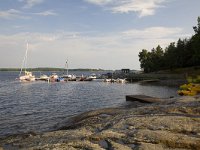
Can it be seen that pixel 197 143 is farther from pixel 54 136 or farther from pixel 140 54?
pixel 140 54

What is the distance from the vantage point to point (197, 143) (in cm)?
1522

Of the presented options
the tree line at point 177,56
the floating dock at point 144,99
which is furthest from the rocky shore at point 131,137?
the tree line at point 177,56

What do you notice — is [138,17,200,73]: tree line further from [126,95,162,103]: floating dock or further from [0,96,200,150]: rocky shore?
[0,96,200,150]: rocky shore

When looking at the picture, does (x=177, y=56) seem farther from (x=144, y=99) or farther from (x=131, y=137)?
(x=131, y=137)

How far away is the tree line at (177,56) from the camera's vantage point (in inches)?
4188

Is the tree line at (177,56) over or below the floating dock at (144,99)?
over

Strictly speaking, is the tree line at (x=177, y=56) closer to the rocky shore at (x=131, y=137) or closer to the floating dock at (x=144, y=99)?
the floating dock at (x=144, y=99)

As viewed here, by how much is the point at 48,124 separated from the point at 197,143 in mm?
17622

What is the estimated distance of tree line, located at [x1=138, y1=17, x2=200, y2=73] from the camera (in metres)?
106

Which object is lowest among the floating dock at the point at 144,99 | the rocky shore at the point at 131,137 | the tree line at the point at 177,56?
the floating dock at the point at 144,99

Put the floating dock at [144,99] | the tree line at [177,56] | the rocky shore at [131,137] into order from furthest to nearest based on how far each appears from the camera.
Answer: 1. the tree line at [177,56]
2. the floating dock at [144,99]
3. the rocky shore at [131,137]

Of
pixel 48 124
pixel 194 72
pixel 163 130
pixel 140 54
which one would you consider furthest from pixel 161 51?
pixel 163 130

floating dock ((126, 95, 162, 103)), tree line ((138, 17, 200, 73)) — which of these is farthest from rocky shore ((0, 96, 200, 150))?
tree line ((138, 17, 200, 73))

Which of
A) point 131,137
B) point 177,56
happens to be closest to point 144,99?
point 131,137
